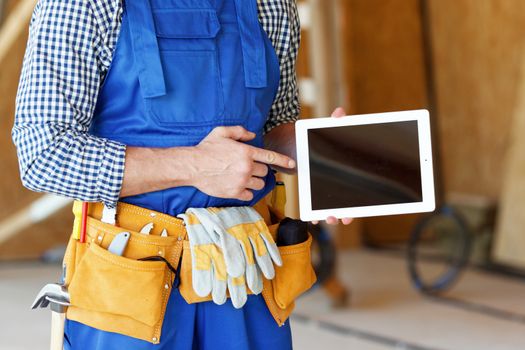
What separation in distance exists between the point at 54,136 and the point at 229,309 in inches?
18.5

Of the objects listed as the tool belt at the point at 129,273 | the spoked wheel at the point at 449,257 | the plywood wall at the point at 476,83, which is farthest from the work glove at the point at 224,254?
the plywood wall at the point at 476,83

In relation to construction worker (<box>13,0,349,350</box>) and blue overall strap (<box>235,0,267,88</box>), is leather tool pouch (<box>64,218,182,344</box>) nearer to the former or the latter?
construction worker (<box>13,0,349,350</box>)

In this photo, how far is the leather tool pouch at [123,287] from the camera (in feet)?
5.51

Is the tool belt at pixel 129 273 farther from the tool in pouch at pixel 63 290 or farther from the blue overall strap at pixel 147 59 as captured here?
the blue overall strap at pixel 147 59

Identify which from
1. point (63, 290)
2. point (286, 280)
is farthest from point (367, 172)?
point (63, 290)

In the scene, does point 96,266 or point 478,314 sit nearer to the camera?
point 96,266

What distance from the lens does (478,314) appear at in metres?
5.35

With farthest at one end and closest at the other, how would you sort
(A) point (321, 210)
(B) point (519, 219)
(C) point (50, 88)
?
(B) point (519, 219) < (A) point (321, 210) < (C) point (50, 88)

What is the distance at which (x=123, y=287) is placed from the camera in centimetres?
168

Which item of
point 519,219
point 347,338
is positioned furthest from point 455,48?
point 347,338

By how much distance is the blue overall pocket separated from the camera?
170cm

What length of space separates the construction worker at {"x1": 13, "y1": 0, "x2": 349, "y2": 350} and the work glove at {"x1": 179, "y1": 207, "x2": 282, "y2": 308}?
0.15ft

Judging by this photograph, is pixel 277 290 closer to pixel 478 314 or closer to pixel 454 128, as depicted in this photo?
pixel 478 314

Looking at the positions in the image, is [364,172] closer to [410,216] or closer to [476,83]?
[476,83]
